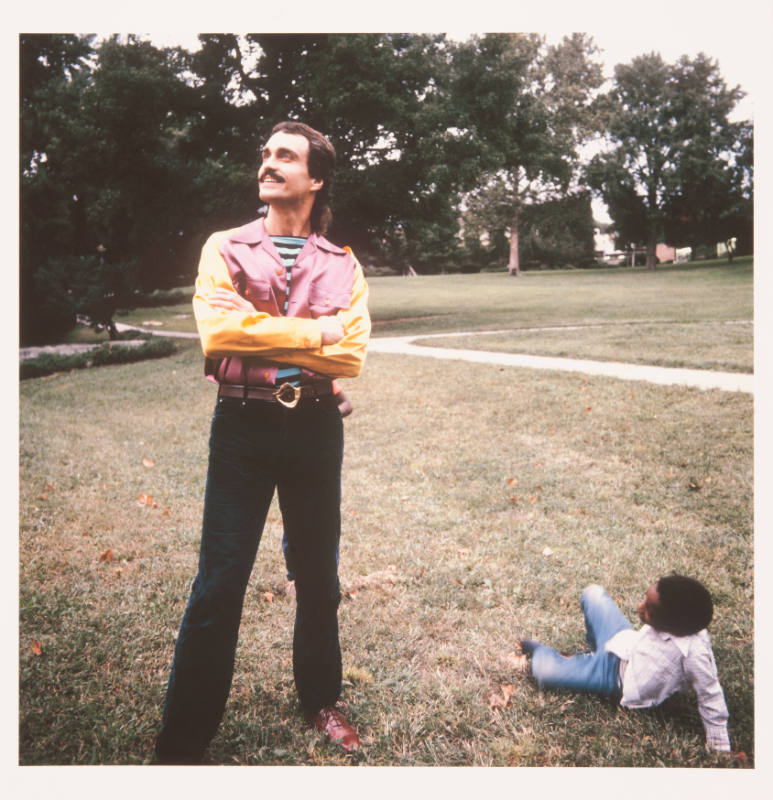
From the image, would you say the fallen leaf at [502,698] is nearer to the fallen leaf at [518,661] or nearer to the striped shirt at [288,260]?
the fallen leaf at [518,661]

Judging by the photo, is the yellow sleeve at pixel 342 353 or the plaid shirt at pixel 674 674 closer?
the yellow sleeve at pixel 342 353

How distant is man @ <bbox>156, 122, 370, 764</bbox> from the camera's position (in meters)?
1.94

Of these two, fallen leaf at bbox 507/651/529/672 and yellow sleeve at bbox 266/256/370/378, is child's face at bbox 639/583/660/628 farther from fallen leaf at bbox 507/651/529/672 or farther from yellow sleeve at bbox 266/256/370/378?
yellow sleeve at bbox 266/256/370/378

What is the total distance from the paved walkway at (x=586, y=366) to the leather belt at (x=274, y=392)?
17.5ft

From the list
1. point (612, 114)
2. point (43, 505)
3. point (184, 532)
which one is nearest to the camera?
point (184, 532)

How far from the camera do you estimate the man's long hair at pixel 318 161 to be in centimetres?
212

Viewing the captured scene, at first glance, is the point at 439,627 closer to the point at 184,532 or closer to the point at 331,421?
the point at 331,421

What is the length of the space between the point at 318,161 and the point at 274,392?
0.83 meters

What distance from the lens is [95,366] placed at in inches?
373

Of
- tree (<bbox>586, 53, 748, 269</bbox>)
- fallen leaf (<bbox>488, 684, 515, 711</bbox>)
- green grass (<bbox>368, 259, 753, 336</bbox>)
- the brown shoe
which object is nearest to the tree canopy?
tree (<bbox>586, 53, 748, 269</bbox>)

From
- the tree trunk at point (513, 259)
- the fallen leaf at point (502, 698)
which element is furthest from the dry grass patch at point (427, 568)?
the tree trunk at point (513, 259)
